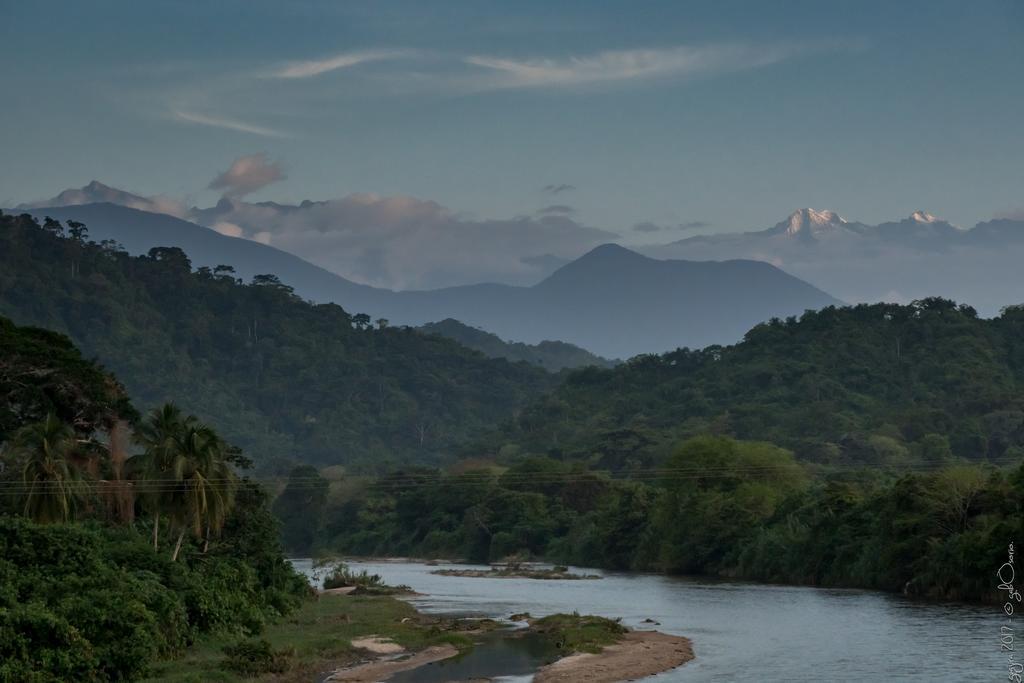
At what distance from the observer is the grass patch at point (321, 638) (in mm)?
40344

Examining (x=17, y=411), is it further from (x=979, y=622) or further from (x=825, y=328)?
(x=825, y=328)

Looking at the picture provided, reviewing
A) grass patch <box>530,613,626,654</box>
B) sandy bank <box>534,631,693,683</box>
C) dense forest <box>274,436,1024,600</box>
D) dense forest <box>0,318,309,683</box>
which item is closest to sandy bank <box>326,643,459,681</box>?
grass patch <box>530,613,626,654</box>

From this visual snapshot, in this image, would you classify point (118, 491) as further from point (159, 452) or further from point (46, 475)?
point (46, 475)

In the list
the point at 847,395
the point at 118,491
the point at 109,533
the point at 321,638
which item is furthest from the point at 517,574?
the point at 847,395

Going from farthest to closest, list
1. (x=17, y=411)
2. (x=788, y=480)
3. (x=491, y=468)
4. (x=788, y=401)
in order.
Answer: (x=788, y=401) → (x=491, y=468) → (x=788, y=480) → (x=17, y=411)

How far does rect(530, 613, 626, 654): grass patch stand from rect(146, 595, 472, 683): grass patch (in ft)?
11.6

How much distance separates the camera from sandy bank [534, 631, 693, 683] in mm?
42281

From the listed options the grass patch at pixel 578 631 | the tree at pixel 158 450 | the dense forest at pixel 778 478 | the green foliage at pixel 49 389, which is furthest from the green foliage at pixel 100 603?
the dense forest at pixel 778 478

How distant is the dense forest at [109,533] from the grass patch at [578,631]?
37.4ft

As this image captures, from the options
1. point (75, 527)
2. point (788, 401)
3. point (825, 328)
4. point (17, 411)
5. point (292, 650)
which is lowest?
point (292, 650)

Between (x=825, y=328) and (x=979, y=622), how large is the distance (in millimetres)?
137189

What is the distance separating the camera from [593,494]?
427ft

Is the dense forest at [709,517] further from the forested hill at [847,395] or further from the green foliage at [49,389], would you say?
the green foliage at [49,389]

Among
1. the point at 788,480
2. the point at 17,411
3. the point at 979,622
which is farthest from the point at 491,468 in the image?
the point at 979,622
